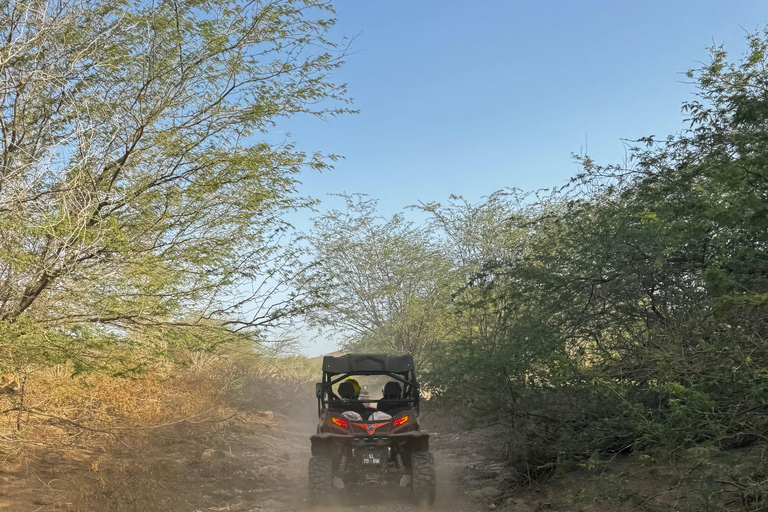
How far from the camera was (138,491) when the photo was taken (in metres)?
8.10

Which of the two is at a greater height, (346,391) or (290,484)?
(346,391)

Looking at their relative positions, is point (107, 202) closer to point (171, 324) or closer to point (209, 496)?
point (171, 324)

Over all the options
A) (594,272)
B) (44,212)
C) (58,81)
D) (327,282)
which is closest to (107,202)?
(44,212)

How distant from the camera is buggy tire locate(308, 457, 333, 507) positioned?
7.44 m

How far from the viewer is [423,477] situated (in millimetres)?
7574

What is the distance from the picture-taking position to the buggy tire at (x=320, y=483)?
7.44 meters

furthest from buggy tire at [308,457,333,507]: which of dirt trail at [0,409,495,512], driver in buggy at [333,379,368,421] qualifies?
driver in buggy at [333,379,368,421]

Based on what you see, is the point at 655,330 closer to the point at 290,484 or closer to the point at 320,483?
the point at 320,483

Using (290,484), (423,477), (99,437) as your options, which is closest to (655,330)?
(423,477)

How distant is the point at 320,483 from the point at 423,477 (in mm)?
1447

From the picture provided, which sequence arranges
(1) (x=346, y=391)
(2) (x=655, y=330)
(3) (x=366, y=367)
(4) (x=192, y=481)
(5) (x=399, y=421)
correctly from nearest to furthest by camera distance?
(2) (x=655, y=330)
(5) (x=399, y=421)
(1) (x=346, y=391)
(3) (x=366, y=367)
(4) (x=192, y=481)

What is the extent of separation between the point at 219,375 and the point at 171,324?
11386 mm

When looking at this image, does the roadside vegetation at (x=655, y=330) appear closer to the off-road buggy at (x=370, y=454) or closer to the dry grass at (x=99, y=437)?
the off-road buggy at (x=370, y=454)

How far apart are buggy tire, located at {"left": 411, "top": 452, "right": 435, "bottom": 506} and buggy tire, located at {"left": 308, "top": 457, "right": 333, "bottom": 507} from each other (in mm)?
1183
